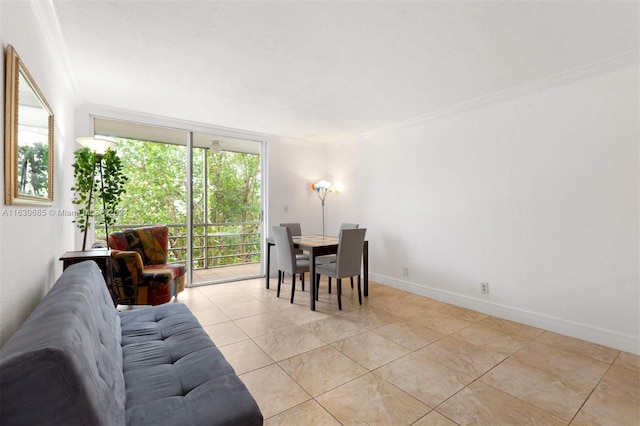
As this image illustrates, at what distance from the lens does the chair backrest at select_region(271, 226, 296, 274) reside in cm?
372

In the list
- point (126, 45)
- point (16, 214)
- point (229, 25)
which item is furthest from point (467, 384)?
point (126, 45)

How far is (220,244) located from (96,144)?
2768 mm

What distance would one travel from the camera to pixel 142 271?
10.4 ft

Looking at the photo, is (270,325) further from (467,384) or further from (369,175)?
(369,175)

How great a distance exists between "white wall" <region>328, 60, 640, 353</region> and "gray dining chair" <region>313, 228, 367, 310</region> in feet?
3.26

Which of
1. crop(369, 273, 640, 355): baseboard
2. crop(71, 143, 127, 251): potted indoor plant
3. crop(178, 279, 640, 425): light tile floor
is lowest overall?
crop(178, 279, 640, 425): light tile floor

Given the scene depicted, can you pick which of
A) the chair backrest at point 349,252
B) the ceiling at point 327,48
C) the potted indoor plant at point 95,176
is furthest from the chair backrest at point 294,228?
the potted indoor plant at point 95,176

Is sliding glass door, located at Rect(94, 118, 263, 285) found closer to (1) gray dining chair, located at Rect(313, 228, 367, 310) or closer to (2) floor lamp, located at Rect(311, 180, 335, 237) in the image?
(2) floor lamp, located at Rect(311, 180, 335, 237)

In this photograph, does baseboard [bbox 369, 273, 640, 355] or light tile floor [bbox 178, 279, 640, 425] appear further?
baseboard [bbox 369, 273, 640, 355]

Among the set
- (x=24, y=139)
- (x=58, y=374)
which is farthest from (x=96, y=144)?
(x=58, y=374)

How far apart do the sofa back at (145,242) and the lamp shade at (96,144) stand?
112 cm

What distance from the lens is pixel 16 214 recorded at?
144 centimetres

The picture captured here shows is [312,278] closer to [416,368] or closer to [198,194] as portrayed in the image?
[416,368]

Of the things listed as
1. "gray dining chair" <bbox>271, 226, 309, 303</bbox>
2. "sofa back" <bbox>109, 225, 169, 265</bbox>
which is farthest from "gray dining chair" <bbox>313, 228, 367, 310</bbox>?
"sofa back" <bbox>109, 225, 169, 265</bbox>
